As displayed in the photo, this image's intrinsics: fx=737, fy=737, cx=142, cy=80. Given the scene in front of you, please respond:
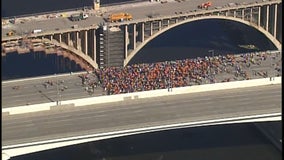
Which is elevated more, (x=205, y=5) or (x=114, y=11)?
(x=205, y=5)

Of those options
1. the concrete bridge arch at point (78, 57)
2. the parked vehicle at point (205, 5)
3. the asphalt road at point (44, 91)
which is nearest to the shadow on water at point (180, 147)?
the asphalt road at point (44, 91)

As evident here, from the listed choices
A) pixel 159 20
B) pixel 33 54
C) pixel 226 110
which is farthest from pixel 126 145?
pixel 33 54

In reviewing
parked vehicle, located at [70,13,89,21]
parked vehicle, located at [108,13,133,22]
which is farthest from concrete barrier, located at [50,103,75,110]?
parked vehicle, located at [70,13,89,21]

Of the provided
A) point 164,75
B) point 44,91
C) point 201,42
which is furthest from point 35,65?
point 164,75

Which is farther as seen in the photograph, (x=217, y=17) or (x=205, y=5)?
(x=205, y=5)

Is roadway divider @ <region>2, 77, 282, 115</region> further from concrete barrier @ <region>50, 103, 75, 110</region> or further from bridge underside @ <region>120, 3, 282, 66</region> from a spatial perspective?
bridge underside @ <region>120, 3, 282, 66</region>

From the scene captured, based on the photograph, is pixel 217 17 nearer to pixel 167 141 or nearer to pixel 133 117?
pixel 167 141

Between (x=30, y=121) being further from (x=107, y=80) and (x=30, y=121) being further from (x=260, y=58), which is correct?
(x=260, y=58)
